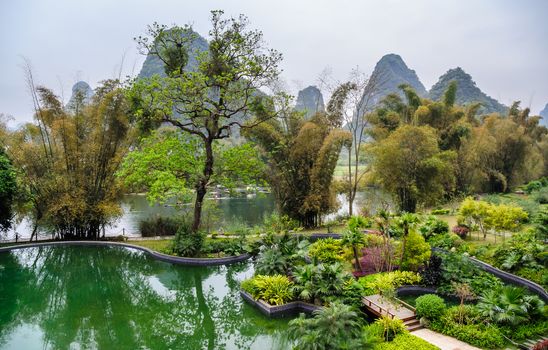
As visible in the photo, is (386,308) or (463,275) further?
(463,275)

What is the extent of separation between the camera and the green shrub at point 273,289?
10.3 metres

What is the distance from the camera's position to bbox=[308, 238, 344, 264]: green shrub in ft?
41.4

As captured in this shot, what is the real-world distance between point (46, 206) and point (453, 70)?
8326 centimetres

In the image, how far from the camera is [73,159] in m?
16.5

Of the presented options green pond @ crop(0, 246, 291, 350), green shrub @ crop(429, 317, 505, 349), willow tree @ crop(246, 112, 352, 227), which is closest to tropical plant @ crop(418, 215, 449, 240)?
willow tree @ crop(246, 112, 352, 227)

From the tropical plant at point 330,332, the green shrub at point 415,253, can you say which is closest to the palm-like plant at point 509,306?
the green shrub at point 415,253

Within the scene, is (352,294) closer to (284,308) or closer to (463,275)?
(284,308)

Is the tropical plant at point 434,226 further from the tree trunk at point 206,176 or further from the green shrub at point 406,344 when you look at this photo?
the tree trunk at point 206,176

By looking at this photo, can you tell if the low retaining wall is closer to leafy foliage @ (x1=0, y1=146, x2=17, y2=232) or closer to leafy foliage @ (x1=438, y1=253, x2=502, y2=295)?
leafy foliage @ (x1=438, y1=253, x2=502, y2=295)

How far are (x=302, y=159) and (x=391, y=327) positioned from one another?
443 inches

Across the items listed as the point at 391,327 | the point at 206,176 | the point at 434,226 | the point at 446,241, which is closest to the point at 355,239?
the point at 391,327

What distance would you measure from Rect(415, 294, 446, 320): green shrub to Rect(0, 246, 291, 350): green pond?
3380 millimetres

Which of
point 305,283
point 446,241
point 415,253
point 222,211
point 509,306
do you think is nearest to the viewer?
point 509,306

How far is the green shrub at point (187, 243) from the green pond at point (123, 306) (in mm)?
748
